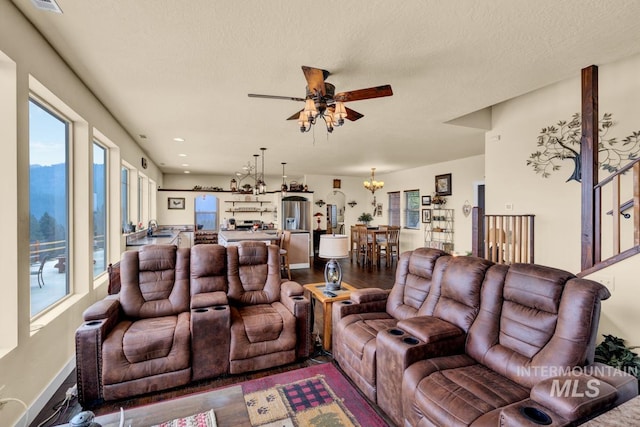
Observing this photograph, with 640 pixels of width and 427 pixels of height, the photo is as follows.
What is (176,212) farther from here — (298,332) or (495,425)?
(495,425)

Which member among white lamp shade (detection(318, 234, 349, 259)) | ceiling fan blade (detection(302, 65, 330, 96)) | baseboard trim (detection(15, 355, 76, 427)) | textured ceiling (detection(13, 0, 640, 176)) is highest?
textured ceiling (detection(13, 0, 640, 176))

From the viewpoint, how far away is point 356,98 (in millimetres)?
2494

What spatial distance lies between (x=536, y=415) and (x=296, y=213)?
8384 mm

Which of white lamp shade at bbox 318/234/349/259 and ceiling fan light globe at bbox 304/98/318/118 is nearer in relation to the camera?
ceiling fan light globe at bbox 304/98/318/118

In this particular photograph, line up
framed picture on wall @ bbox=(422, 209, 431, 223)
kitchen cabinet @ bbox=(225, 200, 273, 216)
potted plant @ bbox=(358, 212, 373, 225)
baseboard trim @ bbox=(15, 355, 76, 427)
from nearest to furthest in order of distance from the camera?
baseboard trim @ bbox=(15, 355, 76, 427) < framed picture on wall @ bbox=(422, 209, 431, 223) < potted plant @ bbox=(358, 212, 373, 225) < kitchen cabinet @ bbox=(225, 200, 273, 216)

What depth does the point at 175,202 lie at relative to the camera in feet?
31.7

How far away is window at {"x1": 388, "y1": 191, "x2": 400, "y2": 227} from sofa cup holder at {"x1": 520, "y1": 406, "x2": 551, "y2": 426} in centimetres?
839

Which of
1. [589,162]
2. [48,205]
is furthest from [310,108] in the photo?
[589,162]

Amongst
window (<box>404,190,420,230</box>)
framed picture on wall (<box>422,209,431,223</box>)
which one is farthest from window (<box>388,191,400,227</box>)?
framed picture on wall (<box>422,209,431,223</box>)

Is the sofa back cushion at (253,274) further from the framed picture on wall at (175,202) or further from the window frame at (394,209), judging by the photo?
the framed picture on wall at (175,202)

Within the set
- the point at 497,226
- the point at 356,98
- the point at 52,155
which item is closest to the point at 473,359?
the point at 356,98

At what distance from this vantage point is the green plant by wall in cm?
207

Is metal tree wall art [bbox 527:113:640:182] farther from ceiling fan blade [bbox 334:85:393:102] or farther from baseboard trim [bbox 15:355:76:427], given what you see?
baseboard trim [bbox 15:355:76:427]

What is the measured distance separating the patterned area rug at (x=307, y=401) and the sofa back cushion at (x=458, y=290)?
90 centimetres
